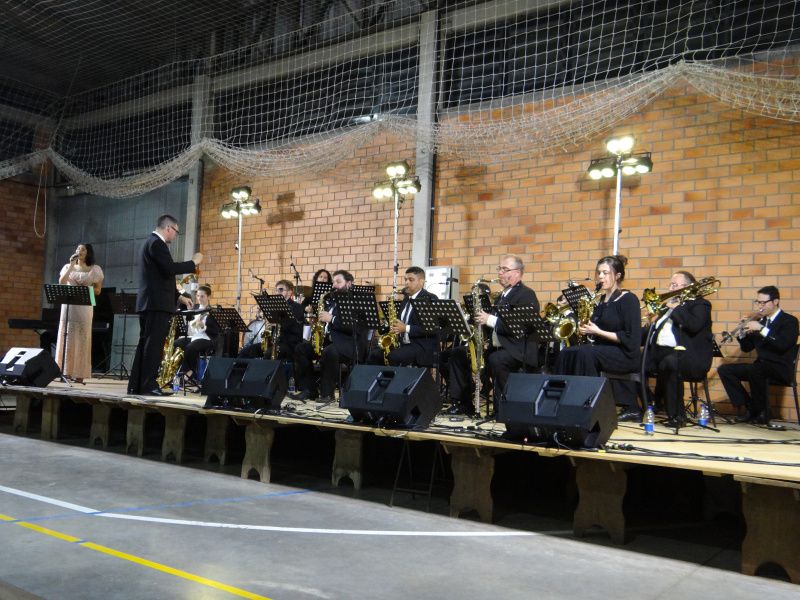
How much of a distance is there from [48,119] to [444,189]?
851cm

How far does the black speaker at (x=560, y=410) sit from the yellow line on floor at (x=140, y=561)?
5.46 feet

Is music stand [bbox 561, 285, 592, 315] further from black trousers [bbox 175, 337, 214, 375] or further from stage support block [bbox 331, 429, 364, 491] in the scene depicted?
black trousers [bbox 175, 337, 214, 375]

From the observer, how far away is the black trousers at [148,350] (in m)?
6.27

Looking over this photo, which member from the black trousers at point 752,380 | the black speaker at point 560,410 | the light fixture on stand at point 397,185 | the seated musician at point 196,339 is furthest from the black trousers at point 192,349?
the black trousers at point 752,380

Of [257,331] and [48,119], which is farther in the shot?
[48,119]

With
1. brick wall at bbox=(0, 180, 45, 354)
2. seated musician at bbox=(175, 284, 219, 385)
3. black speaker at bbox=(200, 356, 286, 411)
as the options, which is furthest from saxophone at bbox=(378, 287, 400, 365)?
brick wall at bbox=(0, 180, 45, 354)

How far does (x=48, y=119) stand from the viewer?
1339cm

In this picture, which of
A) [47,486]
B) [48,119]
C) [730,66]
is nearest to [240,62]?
[48,119]

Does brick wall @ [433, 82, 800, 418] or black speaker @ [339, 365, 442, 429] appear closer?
black speaker @ [339, 365, 442, 429]

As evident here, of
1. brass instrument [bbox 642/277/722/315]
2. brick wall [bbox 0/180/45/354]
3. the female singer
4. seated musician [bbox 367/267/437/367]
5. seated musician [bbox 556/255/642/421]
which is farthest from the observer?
brick wall [bbox 0/180/45/354]

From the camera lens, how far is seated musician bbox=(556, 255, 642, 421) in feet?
17.0

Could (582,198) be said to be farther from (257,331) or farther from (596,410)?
(596,410)

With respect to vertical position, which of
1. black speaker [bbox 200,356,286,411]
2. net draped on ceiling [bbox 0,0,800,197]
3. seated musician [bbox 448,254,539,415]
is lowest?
black speaker [bbox 200,356,286,411]

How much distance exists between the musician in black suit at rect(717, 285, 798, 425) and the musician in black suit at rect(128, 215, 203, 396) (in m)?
4.91
